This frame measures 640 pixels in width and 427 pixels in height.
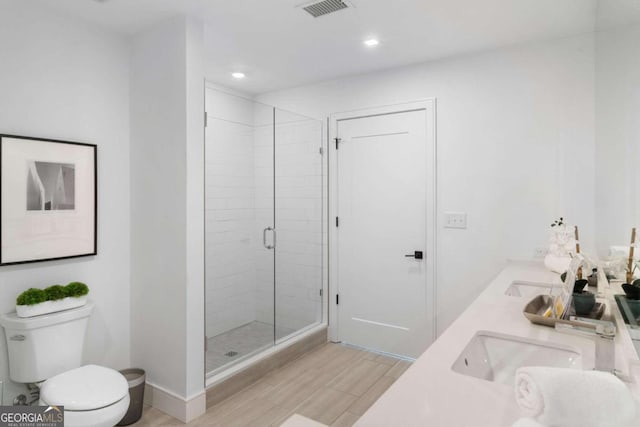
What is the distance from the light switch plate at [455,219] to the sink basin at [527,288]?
2.66 ft

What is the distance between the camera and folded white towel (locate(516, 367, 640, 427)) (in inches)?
27.2

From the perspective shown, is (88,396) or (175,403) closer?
(88,396)

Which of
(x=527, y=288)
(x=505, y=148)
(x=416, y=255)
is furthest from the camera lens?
(x=416, y=255)

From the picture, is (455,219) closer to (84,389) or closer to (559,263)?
(559,263)

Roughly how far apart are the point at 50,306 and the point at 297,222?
77.2 inches

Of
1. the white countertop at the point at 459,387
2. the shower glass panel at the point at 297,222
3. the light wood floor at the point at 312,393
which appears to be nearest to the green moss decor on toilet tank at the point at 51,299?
the light wood floor at the point at 312,393

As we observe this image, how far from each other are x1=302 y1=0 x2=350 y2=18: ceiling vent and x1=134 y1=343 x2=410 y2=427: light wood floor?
8.37 ft

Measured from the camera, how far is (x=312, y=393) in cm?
268

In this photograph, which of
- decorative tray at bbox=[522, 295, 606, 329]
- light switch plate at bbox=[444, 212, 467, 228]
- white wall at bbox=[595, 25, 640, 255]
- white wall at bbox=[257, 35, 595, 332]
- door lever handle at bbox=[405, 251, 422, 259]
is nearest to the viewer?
white wall at bbox=[595, 25, 640, 255]

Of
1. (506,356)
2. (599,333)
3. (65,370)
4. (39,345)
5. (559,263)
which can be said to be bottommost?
(65,370)

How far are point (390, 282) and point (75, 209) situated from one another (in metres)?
2.47

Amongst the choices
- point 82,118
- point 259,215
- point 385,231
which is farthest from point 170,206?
point 385,231

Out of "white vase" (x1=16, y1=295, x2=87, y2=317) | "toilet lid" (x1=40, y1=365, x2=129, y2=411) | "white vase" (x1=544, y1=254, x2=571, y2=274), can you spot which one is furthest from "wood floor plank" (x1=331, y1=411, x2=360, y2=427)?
"white vase" (x1=16, y1=295, x2=87, y2=317)

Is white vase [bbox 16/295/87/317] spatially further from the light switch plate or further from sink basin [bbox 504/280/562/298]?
the light switch plate
